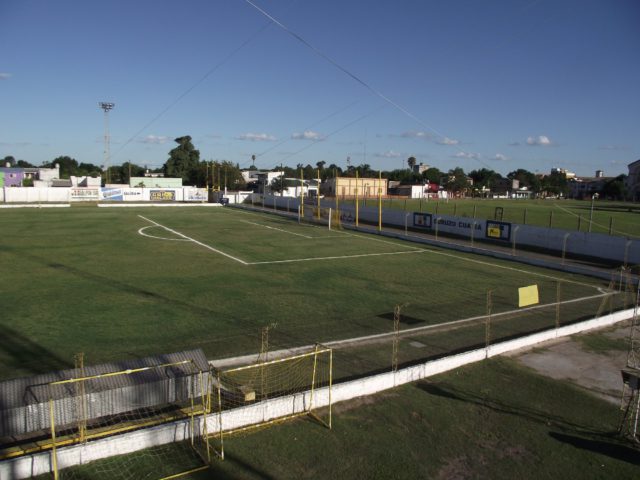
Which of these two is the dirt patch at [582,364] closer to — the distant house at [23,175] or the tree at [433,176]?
the distant house at [23,175]

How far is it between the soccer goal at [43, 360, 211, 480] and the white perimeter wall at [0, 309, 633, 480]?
15mm

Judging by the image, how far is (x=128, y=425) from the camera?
823 centimetres

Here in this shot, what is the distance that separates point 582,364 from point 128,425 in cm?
1066

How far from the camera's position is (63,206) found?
58250mm

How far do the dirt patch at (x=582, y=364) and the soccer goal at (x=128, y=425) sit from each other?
26.9ft

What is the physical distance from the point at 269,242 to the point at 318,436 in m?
24.8

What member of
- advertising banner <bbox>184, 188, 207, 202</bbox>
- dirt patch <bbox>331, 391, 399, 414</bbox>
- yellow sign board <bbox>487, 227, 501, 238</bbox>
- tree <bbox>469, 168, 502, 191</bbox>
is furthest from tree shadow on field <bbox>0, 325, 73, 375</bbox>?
tree <bbox>469, 168, 502, 191</bbox>

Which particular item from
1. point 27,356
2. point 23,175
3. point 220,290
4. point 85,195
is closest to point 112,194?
point 85,195

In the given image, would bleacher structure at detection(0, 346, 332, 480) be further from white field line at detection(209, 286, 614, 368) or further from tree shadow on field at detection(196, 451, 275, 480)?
white field line at detection(209, 286, 614, 368)

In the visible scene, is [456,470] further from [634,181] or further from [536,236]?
[634,181]

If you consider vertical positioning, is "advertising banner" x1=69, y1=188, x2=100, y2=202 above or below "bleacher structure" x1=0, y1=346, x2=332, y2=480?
above

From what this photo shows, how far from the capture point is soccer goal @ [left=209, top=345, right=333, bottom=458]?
8344 mm

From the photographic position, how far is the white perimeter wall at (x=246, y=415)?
6914 millimetres

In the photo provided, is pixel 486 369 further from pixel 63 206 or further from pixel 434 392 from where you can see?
pixel 63 206
